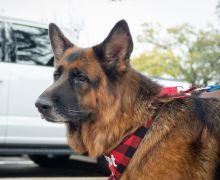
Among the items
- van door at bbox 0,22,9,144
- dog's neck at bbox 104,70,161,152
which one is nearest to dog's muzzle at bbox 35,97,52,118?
dog's neck at bbox 104,70,161,152

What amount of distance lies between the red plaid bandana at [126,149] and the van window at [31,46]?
3.72 metres

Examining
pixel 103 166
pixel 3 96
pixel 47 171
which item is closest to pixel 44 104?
pixel 3 96

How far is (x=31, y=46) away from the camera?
663 centimetres

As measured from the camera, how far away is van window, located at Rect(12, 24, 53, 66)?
658 cm

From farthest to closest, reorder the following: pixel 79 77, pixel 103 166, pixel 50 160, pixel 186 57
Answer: pixel 186 57 → pixel 50 160 → pixel 103 166 → pixel 79 77

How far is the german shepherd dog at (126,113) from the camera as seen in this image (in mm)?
2947

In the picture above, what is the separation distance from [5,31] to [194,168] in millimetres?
4382

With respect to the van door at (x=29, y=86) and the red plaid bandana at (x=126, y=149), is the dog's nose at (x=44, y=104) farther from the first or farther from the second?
the van door at (x=29, y=86)

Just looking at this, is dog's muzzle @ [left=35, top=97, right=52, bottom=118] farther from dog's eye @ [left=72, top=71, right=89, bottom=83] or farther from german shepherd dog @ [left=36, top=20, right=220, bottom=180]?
dog's eye @ [left=72, top=71, right=89, bottom=83]

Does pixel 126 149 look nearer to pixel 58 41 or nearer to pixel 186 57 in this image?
pixel 58 41

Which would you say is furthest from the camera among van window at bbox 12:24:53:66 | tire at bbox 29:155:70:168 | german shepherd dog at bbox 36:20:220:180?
tire at bbox 29:155:70:168

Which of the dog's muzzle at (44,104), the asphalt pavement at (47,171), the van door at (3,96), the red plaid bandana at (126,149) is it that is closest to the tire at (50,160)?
the asphalt pavement at (47,171)

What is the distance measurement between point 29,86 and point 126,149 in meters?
3.60

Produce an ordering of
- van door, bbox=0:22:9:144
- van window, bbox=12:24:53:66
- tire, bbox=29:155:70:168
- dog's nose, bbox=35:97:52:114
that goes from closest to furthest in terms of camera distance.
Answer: dog's nose, bbox=35:97:52:114 < van door, bbox=0:22:9:144 < van window, bbox=12:24:53:66 < tire, bbox=29:155:70:168
